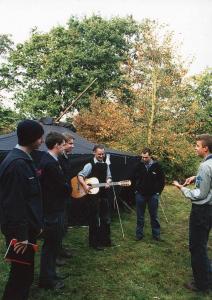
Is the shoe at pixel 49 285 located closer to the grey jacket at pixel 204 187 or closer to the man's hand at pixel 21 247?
the man's hand at pixel 21 247

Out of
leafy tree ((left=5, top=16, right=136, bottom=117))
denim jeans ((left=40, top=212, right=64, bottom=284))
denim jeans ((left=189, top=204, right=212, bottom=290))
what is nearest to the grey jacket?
denim jeans ((left=189, top=204, right=212, bottom=290))

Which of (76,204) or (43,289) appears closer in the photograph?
(43,289)

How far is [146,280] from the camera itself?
561 cm

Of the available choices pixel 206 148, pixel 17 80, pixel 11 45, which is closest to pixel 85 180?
pixel 206 148

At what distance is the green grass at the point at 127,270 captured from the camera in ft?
16.4

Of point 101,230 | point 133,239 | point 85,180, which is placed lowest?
point 133,239

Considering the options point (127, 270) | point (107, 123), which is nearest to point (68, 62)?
point (107, 123)

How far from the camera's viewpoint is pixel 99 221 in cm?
712

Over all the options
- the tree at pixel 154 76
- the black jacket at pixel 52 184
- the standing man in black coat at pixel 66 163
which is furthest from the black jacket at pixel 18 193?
the tree at pixel 154 76

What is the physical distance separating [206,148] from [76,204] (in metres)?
4.64

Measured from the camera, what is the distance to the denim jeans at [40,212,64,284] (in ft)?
15.6

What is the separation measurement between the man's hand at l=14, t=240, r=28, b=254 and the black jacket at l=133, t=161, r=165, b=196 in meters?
4.58

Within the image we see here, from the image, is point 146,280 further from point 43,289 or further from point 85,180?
point 85,180

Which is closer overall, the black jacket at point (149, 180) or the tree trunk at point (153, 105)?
the black jacket at point (149, 180)
